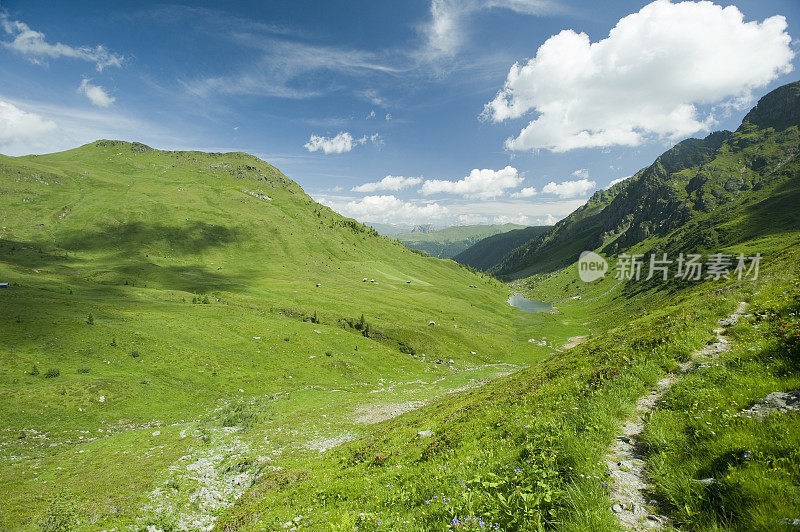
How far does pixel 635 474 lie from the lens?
711 centimetres

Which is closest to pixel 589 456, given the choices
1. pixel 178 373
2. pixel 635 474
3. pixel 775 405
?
pixel 635 474

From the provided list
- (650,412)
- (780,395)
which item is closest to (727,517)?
(780,395)

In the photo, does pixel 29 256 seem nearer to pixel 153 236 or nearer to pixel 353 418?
pixel 153 236

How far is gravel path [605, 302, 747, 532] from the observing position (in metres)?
5.68

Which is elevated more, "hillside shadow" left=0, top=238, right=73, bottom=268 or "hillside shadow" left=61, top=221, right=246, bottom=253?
"hillside shadow" left=61, top=221, right=246, bottom=253

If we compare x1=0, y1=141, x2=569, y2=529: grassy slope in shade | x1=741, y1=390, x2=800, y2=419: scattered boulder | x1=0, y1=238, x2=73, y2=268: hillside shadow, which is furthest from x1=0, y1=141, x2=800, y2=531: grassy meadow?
x1=0, y1=238, x2=73, y2=268: hillside shadow

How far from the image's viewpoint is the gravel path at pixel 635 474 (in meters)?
5.68

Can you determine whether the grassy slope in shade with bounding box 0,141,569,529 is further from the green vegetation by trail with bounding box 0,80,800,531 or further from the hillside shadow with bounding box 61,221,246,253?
the hillside shadow with bounding box 61,221,246,253

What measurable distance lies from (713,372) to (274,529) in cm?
1636

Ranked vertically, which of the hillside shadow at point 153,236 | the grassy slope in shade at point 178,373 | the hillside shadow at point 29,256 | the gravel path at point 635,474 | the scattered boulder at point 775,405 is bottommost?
the grassy slope in shade at point 178,373

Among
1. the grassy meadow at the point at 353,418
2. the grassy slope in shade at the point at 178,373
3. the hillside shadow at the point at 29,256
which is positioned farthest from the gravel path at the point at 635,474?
the hillside shadow at the point at 29,256

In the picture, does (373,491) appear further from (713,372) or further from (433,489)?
(713,372)

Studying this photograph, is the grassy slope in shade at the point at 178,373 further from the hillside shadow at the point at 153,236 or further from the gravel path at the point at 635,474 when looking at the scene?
the hillside shadow at the point at 153,236

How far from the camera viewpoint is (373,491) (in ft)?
35.9
